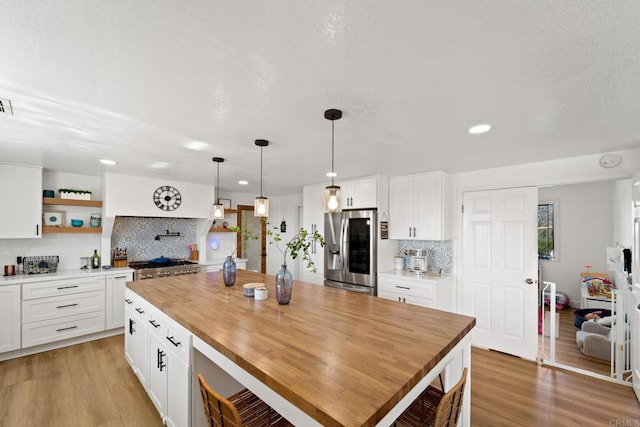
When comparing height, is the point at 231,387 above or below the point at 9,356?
above

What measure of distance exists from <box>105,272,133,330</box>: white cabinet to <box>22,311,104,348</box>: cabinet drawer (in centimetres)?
9

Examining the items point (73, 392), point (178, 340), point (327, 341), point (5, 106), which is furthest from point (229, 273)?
point (5, 106)

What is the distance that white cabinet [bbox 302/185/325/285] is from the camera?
15.6ft

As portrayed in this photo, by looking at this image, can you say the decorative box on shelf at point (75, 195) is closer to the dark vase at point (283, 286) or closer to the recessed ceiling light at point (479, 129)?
the dark vase at point (283, 286)

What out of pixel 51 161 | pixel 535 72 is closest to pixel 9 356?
pixel 51 161

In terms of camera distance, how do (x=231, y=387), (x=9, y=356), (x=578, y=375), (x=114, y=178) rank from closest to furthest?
(x=231, y=387), (x=578, y=375), (x=9, y=356), (x=114, y=178)

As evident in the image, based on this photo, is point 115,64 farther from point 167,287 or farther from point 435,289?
point 435,289

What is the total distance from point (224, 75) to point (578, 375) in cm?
422

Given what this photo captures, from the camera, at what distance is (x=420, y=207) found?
13.0 ft

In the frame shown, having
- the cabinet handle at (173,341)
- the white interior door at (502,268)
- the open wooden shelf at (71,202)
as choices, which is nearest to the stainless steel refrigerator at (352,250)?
the white interior door at (502,268)

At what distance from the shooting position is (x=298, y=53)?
127 centimetres

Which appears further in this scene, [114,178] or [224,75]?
[114,178]

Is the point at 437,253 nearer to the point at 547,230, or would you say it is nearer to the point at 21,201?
the point at 547,230

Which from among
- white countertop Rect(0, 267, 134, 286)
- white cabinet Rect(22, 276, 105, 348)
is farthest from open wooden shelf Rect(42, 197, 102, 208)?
white cabinet Rect(22, 276, 105, 348)
